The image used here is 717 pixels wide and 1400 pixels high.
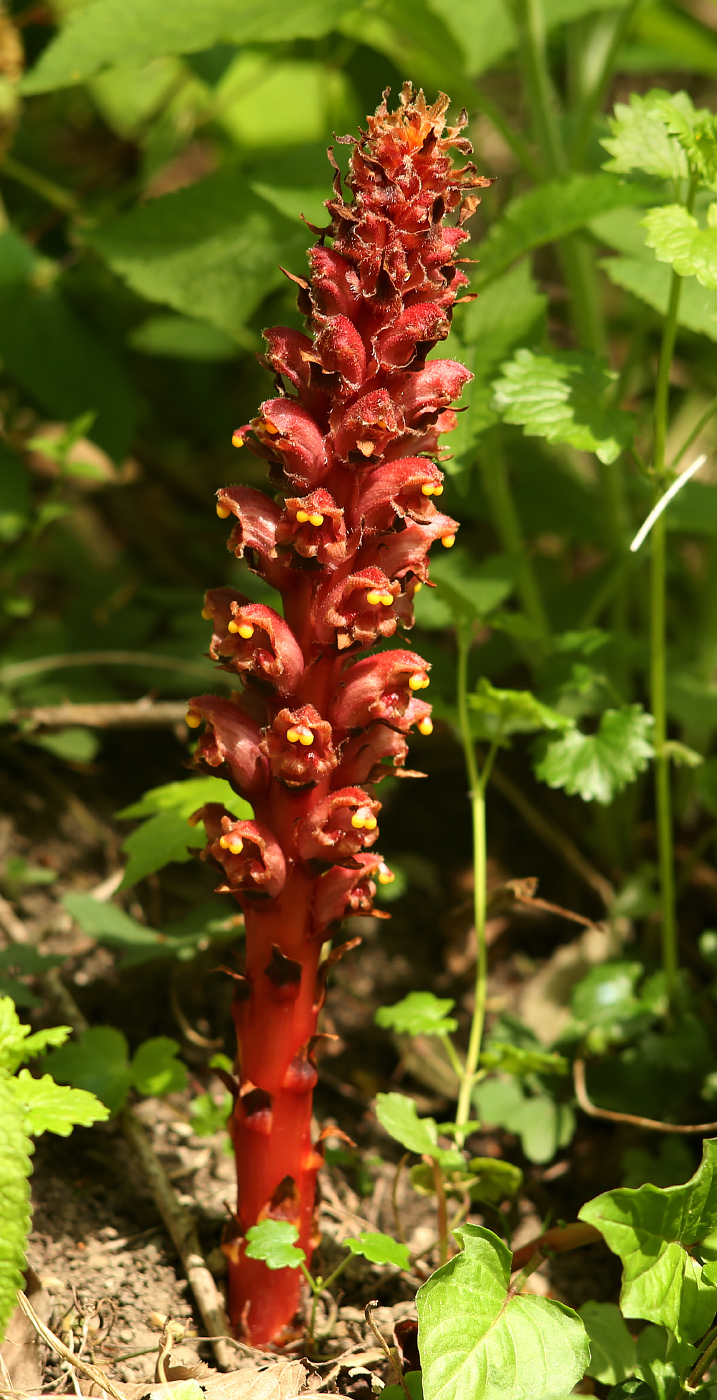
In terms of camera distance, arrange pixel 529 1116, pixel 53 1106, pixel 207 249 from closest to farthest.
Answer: pixel 53 1106
pixel 529 1116
pixel 207 249

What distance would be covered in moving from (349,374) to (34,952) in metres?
1.24

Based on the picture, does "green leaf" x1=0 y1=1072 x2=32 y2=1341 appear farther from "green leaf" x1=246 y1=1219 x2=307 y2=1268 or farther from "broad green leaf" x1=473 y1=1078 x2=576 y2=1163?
"broad green leaf" x1=473 y1=1078 x2=576 y2=1163

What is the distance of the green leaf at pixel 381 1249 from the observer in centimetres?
144

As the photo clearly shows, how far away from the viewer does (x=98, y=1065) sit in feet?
5.86

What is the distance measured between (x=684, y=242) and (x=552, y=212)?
0.44 metres

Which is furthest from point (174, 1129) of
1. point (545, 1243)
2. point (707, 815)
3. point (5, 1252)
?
point (707, 815)

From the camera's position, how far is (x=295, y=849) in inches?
56.1

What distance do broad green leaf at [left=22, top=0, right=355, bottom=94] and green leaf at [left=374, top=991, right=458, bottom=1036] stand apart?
71.6 inches

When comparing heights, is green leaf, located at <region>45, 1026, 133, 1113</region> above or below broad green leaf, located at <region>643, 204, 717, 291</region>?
below

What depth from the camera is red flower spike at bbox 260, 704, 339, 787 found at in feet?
4.41

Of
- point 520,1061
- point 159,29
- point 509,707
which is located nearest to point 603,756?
point 509,707

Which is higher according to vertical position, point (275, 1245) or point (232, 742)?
point (232, 742)

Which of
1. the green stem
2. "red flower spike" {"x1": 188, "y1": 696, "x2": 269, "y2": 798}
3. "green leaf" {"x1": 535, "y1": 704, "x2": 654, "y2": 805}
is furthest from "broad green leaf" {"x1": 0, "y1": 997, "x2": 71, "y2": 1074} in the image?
"green leaf" {"x1": 535, "y1": 704, "x2": 654, "y2": 805}

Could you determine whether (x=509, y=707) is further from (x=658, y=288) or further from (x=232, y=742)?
(x=658, y=288)
